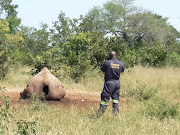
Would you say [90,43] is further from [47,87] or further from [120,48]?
[47,87]

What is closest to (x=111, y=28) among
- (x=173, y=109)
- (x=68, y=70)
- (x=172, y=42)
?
(x=172, y=42)

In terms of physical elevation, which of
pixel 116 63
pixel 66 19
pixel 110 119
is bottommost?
pixel 110 119

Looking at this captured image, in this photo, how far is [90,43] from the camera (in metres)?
14.2

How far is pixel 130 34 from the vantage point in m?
40.2

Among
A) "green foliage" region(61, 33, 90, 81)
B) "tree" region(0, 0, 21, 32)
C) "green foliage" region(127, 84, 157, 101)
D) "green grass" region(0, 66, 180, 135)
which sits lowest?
"green grass" region(0, 66, 180, 135)

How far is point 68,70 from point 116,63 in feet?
20.7

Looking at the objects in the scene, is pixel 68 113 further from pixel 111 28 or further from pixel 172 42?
pixel 172 42

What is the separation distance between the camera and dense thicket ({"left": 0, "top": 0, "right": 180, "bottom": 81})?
12.8 meters

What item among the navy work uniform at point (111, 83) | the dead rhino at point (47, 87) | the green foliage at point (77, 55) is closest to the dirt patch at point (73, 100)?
the dead rhino at point (47, 87)

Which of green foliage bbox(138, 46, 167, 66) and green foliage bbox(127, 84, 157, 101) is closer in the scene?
green foliage bbox(127, 84, 157, 101)

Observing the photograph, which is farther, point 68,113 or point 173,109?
point 173,109

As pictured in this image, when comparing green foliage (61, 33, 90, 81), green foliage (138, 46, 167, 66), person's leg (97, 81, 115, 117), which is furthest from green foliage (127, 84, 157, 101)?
green foliage (138, 46, 167, 66)

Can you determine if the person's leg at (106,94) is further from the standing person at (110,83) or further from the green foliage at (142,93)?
the green foliage at (142,93)

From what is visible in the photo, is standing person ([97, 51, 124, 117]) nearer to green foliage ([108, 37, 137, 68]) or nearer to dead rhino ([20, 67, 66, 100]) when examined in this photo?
dead rhino ([20, 67, 66, 100])
